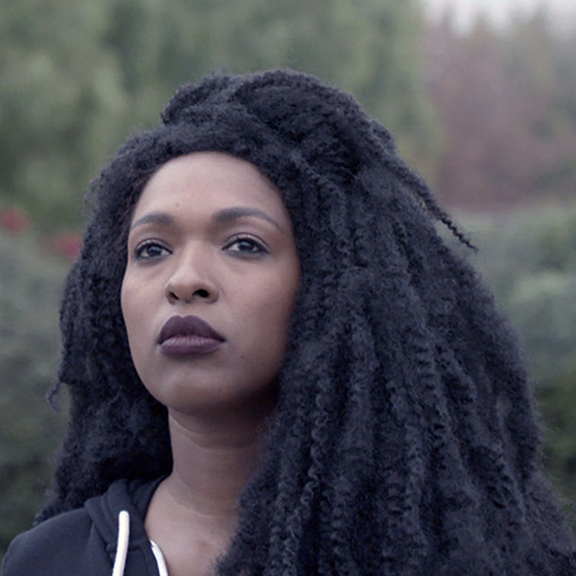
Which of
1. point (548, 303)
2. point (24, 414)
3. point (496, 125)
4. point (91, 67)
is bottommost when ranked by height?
point (24, 414)

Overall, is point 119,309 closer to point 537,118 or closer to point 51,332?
point 51,332

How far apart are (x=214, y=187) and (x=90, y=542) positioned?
867 millimetres

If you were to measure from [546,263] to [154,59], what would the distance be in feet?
35.0

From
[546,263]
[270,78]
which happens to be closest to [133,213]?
[270,78]

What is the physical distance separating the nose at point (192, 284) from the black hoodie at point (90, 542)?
0.55m

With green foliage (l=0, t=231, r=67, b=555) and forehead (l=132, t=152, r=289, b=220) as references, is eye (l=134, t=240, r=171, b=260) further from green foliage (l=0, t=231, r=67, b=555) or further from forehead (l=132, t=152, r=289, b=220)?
green foliage (l=0, t=231, r=67, b=555)

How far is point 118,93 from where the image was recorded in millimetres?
15852

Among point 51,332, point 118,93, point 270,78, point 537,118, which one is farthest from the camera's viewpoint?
point 537,118

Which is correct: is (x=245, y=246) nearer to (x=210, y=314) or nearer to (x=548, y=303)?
(x=210, y=314)

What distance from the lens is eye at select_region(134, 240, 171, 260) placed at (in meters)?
2.39

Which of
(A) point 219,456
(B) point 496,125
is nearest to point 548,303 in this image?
(A) point 219,456

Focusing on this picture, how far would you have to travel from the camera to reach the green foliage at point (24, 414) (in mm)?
4906

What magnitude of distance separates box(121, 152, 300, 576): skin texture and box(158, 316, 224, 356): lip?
1 centimetres

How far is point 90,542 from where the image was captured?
2430 mm
